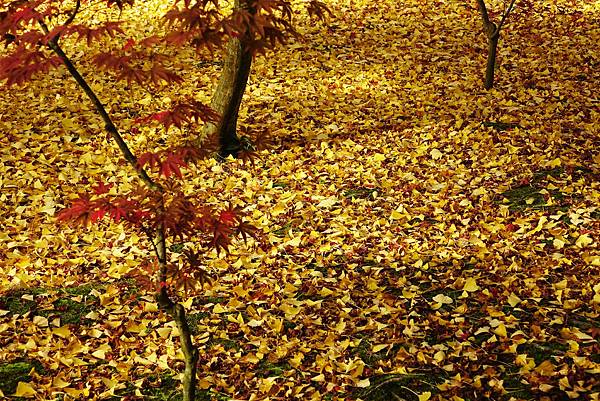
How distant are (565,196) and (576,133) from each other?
4.67 feet

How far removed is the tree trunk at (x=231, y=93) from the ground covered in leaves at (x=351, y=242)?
1.26ft

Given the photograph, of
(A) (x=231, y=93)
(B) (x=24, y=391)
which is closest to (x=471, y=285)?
(B) (x=24, y=391)

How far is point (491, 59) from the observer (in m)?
8.00

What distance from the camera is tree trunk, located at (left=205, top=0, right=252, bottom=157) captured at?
265 inches

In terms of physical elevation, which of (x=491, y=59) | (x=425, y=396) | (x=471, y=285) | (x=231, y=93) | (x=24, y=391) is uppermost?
Result: (x=491, y=59)

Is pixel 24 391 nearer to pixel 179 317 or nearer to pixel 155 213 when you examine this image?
pixel 179 317

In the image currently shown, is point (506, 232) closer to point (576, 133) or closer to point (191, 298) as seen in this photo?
point (576, 133)

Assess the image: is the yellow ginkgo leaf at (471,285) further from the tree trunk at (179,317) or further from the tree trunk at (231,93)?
the tree trunk at (231,93)

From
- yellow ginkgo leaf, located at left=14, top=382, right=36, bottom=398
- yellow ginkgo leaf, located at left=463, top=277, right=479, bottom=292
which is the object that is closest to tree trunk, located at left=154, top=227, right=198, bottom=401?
yellow ginkgo leaf, located at left=14, top=382, right=36, bottom=398

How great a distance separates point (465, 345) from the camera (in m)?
4.32

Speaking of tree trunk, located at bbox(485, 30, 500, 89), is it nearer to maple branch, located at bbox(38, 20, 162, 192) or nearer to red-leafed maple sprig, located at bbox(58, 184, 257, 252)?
red-leafed maple sprig, located at bbox(58, 184, 257, 252)

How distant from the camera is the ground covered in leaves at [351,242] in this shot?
413 centimetres

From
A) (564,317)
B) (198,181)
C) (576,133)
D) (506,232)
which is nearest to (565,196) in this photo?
(506,232)

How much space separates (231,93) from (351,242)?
2297mm
